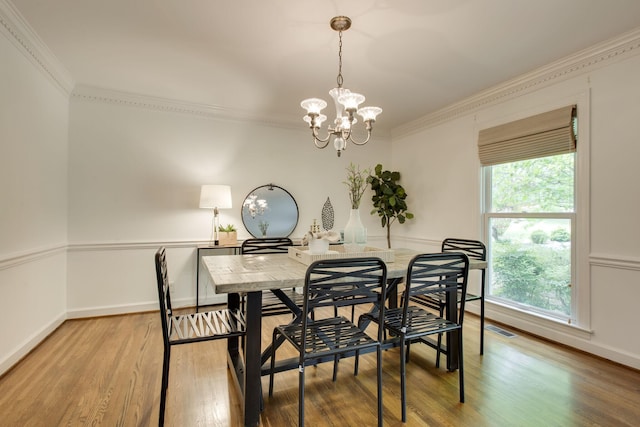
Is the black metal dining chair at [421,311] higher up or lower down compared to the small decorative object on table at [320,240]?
lower down

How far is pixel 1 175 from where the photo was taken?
2.16 metres

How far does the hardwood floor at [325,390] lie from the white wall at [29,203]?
1.04 feet

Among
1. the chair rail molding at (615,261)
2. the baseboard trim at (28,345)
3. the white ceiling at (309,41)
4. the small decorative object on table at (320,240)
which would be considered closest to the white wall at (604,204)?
the chair rail molding at (615,261)

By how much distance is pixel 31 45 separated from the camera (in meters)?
2.41

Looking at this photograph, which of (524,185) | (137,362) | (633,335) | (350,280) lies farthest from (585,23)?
(137,362)

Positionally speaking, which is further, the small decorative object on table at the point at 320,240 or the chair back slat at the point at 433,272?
the small decorative object on table at the point at 320,240

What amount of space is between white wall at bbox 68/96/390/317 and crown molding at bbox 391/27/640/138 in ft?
7.42

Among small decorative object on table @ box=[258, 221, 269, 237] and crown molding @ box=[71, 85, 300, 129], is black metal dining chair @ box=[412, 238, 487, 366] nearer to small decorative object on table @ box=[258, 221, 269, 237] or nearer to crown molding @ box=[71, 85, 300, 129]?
small decorative object on table @ box=[258, 221, 269, 237]

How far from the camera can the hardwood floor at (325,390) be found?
177 cm

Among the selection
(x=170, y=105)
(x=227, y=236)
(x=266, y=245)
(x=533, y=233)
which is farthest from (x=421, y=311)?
(x=170, y=105)

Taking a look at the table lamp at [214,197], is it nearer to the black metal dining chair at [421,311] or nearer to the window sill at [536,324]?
the black metal dining chair at [421,311]

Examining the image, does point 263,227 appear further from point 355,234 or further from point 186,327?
point 186,327

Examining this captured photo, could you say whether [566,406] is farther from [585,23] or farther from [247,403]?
[585,23]

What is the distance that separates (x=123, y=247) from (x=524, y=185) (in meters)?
4.28
